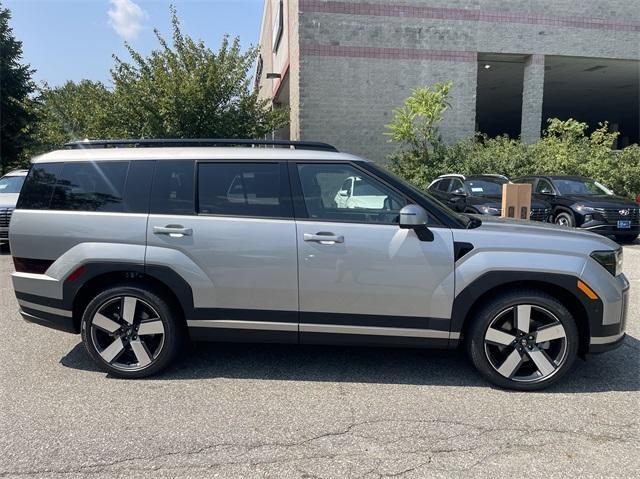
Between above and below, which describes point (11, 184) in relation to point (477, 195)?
above

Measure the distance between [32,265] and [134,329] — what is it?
103cm

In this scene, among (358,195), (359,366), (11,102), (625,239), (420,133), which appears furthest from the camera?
(11,102)

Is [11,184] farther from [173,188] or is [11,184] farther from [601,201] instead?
[601,201]

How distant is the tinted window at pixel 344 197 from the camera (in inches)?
149

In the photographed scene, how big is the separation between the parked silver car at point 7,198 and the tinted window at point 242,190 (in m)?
6.99

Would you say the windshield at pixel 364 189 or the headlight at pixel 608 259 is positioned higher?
the windshield at pixel 364 189

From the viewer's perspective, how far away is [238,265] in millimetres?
3740

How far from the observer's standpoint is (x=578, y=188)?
12.0 meters

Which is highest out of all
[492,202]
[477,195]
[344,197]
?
[344,197]

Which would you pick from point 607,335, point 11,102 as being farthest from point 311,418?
point 11,102

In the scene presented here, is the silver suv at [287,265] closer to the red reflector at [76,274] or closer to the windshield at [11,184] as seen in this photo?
the red reflector at [76,274]

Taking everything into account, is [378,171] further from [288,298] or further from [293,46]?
[293,46]

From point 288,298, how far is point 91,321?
162 centimetres

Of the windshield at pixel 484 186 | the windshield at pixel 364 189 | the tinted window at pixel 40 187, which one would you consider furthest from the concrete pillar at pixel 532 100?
the tinted window at pixel 40 187
